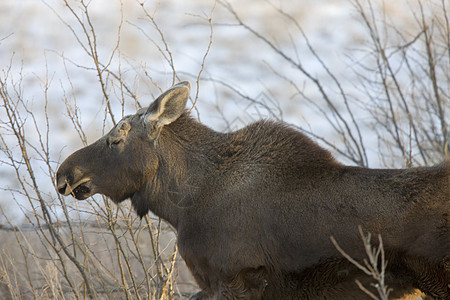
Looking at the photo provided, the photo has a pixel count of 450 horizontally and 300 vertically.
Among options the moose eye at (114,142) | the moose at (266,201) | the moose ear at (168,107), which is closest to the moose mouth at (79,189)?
the moose at (266,201)

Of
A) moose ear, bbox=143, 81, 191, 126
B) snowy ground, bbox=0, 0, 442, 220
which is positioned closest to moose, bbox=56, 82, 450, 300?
moose ear, bbox=143, 81, 191, 126

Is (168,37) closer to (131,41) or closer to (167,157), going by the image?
(131,41)

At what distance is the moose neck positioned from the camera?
5.36 meters

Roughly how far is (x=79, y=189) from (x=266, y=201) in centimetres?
172

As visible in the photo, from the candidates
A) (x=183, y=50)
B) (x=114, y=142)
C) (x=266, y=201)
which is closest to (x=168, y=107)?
(x=114, y=142)

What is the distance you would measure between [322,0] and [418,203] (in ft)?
63.8

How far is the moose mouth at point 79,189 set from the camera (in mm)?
5362

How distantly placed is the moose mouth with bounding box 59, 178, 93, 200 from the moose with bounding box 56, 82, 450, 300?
0.01 meters

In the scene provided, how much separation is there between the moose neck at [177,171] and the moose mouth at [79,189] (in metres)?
0.42

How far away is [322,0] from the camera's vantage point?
22.8 metres

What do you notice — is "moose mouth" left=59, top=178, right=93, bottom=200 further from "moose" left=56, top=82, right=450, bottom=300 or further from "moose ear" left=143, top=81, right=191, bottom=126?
"moose ear" left=143, top=81, right=191, bottom=126

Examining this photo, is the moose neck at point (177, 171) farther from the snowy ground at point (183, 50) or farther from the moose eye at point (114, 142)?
the snowy ground at point (183, 50)

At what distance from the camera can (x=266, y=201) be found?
4941 millimetres

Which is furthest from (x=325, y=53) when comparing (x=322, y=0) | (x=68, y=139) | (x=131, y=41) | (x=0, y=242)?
(x=0, y=242)
